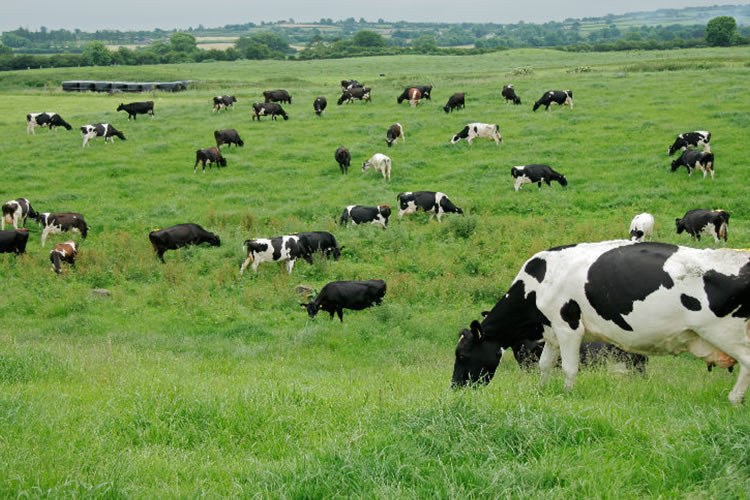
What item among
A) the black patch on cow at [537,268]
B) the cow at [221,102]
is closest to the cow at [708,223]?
the black patch on cow at [537,268]

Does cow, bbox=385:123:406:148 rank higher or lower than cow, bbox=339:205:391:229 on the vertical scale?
higher

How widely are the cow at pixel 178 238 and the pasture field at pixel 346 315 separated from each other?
0.44m

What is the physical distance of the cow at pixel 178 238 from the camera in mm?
20438

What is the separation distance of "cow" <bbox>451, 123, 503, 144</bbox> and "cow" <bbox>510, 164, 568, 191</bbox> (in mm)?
6051

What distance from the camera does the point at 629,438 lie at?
5746 millimetres

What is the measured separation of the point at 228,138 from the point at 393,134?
8.07 m

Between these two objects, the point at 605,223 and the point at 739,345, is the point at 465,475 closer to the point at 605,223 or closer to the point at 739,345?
the point at 739,345

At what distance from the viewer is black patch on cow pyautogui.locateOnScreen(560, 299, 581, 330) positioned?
831cm

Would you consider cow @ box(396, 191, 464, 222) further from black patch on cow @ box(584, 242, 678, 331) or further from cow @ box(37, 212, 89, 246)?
black patch on cow @ box(584, 242, 678, 331)

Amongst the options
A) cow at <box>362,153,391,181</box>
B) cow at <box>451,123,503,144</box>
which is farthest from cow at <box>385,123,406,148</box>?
cow at <box>362,153,391,181</box>

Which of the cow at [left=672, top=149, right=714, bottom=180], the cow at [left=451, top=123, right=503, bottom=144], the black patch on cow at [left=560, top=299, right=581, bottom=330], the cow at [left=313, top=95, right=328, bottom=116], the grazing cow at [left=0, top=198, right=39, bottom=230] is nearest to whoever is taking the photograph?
the black patch on cow at [left=560, top=299, right=581, bottom=330]

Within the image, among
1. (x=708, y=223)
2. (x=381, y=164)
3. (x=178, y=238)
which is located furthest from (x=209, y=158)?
(x=708, y=223)

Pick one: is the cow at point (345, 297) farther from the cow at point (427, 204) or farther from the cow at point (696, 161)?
the cow at point (696, 161)

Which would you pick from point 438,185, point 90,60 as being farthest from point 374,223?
point 90,60
